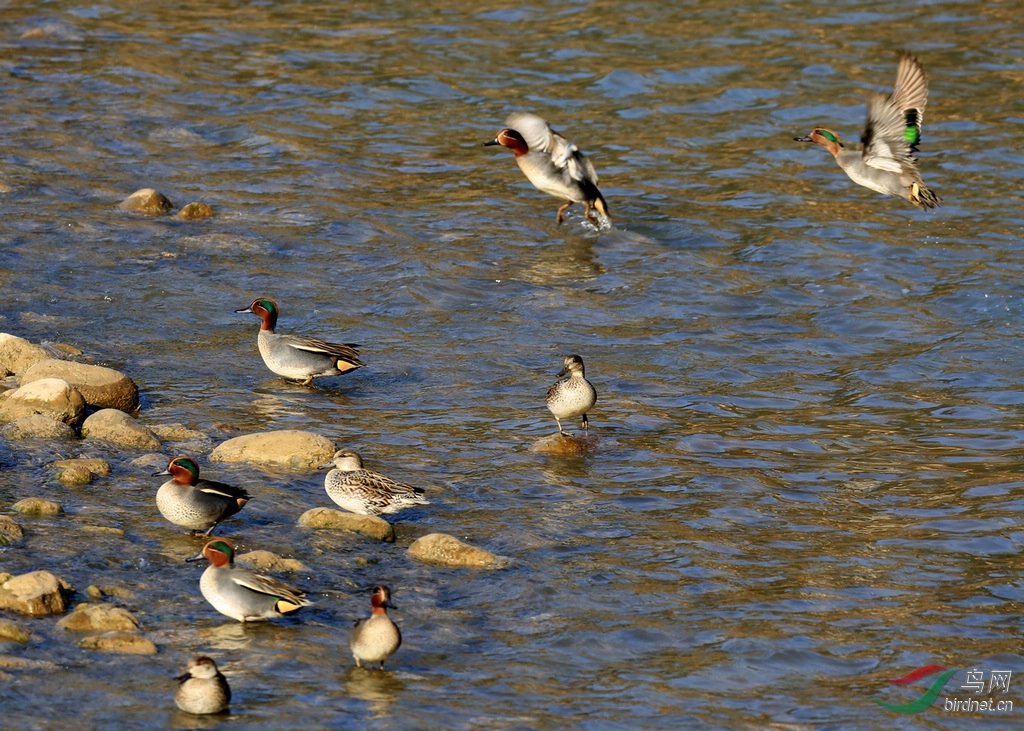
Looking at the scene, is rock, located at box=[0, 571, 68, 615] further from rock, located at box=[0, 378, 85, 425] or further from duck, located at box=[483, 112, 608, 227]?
duck, located at box=[483, 112, 608, 227]

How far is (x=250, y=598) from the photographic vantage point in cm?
797

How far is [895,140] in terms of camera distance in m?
14.6

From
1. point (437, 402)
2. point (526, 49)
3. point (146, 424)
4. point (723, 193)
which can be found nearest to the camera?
point (146, 424)

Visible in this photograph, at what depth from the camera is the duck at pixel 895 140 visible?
1366 cm

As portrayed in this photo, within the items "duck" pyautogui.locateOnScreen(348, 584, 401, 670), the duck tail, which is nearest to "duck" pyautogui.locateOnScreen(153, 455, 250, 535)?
"duck" pyautogui.locateOnScreen(348, 584, 401, 670)

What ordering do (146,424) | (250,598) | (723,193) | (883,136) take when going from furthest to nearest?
(723,193), (883,136), (146,424), (250,598)

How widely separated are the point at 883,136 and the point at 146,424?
328 inches

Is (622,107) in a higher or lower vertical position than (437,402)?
higher

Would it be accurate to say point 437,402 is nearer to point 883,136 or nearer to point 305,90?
point 883,136

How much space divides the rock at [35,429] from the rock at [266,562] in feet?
8.41

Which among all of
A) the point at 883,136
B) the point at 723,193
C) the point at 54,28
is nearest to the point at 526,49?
the point at 723,193

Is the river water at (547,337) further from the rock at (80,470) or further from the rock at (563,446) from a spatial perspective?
the rock at (563,446)

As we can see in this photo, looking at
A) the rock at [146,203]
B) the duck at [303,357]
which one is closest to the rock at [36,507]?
the duck at [303,357]

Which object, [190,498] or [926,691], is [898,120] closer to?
[926,691]
